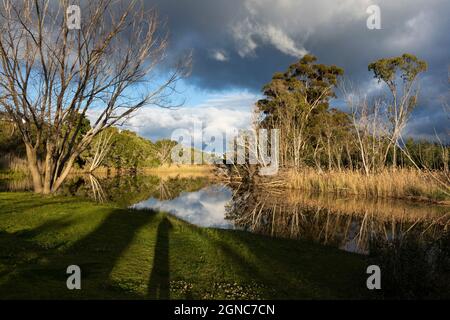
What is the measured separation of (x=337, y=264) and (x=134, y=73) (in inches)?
488

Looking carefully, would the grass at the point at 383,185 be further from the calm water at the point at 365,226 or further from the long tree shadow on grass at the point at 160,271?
the long tree shadow on grass at the point at 160,271

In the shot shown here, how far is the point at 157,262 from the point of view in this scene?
6.91 metres

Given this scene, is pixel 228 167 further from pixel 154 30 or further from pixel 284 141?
pixel 154 30

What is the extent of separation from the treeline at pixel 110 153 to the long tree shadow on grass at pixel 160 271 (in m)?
35.9

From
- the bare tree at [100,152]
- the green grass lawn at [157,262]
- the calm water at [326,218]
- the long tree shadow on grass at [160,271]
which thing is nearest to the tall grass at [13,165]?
the bare tree at [100,152]

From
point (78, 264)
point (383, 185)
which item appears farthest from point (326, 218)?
point (78, 264)

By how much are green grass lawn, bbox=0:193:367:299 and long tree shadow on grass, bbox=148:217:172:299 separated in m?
0.02

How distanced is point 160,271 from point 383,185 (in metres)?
17.4

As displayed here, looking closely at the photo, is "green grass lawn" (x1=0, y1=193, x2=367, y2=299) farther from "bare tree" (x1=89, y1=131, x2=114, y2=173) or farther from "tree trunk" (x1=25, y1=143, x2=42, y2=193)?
"bare tree" (x1=89, y1=131, x2=114, y2=173)

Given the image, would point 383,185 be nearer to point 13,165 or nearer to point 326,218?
point 326,218

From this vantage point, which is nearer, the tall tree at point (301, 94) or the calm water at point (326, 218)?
the calm water at point (326, 218)

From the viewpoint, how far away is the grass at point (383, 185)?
1919 centimetres

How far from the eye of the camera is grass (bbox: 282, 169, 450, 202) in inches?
755

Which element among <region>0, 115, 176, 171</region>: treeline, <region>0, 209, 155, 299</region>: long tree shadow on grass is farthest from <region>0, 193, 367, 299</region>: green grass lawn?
<region>0, 115, 176, 171</region>: treeline
